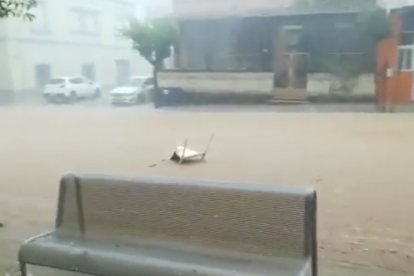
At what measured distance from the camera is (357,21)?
3590mm

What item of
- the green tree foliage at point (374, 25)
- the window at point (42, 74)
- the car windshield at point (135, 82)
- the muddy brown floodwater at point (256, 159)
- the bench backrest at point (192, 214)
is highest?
the green tree foliage at point (374, 25)

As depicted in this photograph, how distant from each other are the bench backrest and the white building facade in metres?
2.07

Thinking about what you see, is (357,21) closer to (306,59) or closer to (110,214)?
(306,59)

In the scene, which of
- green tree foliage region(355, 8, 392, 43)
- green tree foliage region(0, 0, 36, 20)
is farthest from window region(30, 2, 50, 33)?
green tree foliage region(355, 8, 392, 43)

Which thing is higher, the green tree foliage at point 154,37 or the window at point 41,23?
the window at point 41,23

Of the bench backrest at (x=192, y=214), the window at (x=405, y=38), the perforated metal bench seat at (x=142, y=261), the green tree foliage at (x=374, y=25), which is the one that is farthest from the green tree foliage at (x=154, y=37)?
the perforated metal bench seat at (x=142, y=261)

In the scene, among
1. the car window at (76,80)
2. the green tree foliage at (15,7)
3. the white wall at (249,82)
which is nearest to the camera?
the green tree foliage at (15,7)

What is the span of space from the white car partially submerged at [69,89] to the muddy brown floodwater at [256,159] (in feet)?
0.45

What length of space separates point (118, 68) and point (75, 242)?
7.72ft

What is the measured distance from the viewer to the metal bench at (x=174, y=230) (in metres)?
1.33

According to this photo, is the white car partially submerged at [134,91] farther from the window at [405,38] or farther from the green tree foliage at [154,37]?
the window at [405,38]

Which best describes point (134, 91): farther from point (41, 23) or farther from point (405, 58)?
point (405, 58)

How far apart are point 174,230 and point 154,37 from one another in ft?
8.31

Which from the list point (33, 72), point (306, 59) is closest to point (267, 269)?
point (306, 59)
